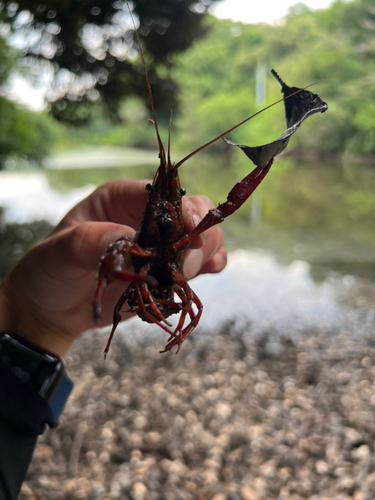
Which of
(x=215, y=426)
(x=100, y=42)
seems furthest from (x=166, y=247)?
(x=100, y=42)

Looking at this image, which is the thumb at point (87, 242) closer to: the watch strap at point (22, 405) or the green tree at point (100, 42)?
the watch strap at point (22, 405)

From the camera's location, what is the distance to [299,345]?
2008 millimetres

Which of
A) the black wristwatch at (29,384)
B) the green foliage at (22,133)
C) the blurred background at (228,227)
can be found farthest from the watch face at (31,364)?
the green foliage at (22,133)

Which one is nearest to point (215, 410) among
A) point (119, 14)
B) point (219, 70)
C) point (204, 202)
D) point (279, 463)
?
point (279, 463)

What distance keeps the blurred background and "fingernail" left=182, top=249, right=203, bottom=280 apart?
21 cm

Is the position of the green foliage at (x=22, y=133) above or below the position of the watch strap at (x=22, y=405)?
above

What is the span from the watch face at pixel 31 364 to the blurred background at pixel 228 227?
59 cm

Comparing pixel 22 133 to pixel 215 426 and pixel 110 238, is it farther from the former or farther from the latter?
pixel 110 238

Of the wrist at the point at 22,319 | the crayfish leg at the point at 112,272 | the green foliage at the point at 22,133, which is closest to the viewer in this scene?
the crayfish leg at the point at 112,272

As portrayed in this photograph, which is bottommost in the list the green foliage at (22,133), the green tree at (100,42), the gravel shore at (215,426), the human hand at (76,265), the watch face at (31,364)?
the gravel shore at (215,426)

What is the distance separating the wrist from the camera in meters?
0.88

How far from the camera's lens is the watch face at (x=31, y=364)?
0.74 metres

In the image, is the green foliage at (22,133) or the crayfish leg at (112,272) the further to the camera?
the green foliage at (22,133)

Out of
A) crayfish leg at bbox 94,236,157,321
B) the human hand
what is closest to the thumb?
the human hand
